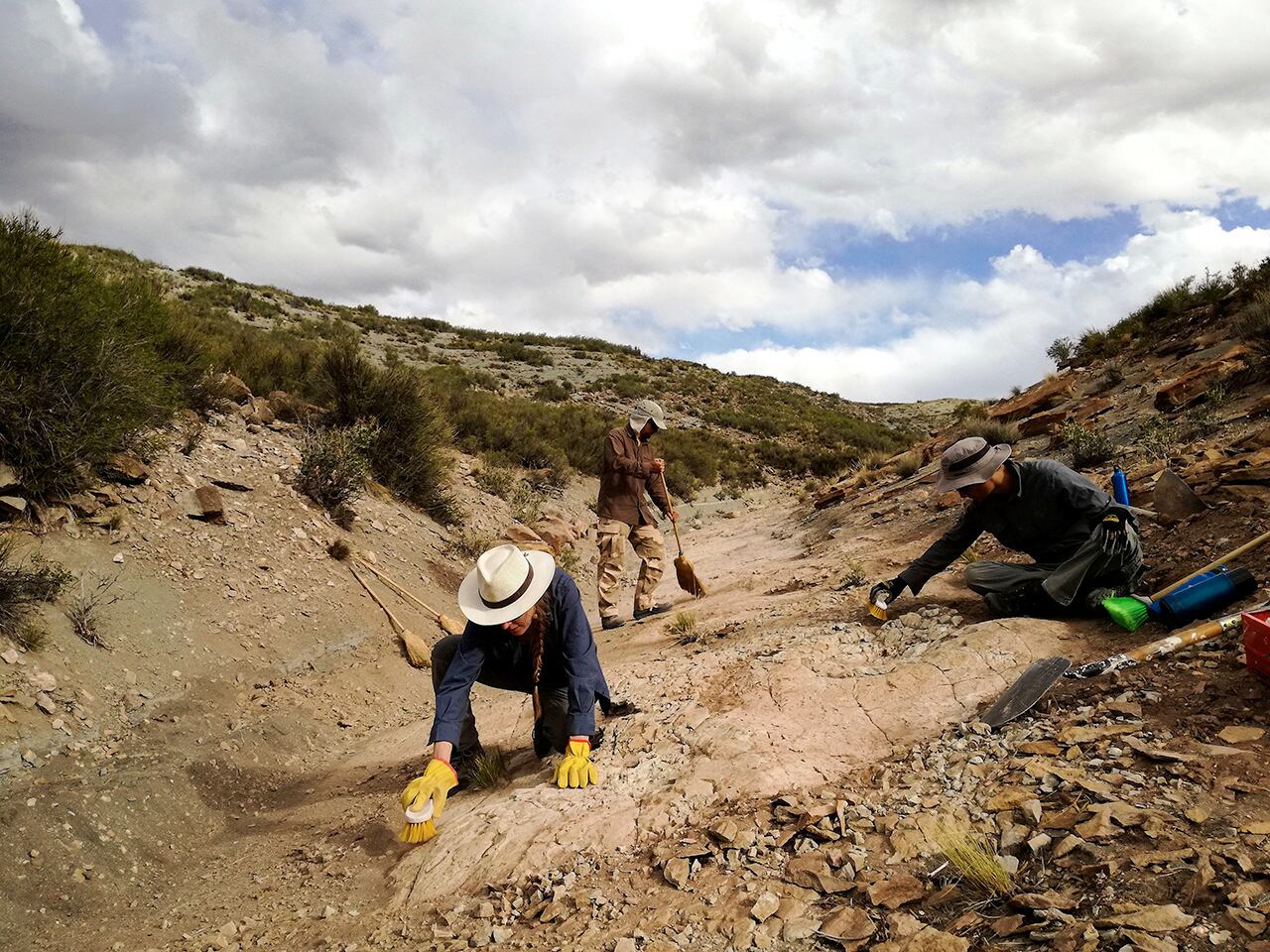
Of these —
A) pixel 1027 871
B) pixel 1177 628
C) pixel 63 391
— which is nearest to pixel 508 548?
pixel 1027 871

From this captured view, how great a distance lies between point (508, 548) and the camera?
12.3ft

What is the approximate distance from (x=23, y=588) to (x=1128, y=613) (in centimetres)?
728

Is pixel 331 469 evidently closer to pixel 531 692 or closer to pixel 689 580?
pixel 689 580

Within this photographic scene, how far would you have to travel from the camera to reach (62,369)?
20.3 feet

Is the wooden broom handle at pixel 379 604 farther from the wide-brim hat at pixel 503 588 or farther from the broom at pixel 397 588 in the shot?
the wide-brim hat at pixel 503 588

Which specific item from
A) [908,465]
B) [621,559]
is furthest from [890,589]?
[908,465]

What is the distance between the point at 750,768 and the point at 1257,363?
27.4ft

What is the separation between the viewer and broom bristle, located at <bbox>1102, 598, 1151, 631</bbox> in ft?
14.2

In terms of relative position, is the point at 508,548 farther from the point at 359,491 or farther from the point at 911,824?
the point at 359,491

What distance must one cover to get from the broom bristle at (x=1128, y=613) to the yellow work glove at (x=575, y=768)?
3.20 metres

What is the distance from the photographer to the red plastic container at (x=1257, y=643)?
325 cm

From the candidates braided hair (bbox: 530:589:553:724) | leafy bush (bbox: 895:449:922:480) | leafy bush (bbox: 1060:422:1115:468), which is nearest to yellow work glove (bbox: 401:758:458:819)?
braided hair (bbox: 530:589:553:724)

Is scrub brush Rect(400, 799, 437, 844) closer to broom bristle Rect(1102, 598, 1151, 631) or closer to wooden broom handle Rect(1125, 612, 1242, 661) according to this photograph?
wooden broom handle Rect(1125, 612, 1242, 661)

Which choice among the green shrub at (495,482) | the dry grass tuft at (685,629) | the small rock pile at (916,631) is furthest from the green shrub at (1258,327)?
the green shrub at (495,482)
